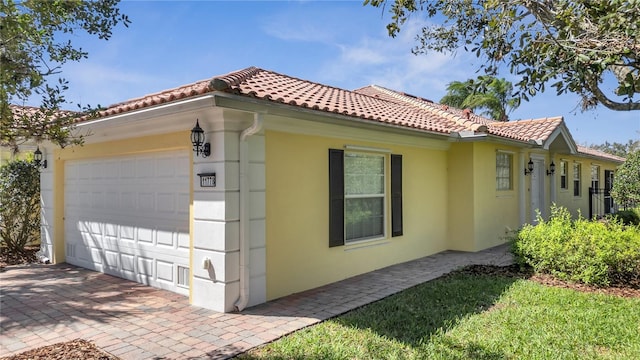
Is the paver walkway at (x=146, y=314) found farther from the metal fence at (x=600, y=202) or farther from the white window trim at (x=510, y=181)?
the metal fence at (x=600, y=202)

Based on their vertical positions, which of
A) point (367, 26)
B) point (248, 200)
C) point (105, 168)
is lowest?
point (248, 200)

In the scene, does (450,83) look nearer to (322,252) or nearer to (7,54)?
(322,252)

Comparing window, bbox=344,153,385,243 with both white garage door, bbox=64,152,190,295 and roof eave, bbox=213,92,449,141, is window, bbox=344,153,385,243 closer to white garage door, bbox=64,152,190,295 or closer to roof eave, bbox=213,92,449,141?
roof eave, bbox=213,92,449,141

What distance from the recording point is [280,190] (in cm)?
682

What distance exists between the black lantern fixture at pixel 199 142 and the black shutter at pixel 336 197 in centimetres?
252

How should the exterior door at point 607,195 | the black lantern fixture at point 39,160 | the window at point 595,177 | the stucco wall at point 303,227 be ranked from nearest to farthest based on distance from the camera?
the stucco wall at point 303,227
the black lantern fixture at point 39,160
the window at point 595,177
the exterior door at point 607,195

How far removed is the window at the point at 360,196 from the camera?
25.5 feet

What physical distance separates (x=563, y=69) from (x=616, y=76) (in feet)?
7.24

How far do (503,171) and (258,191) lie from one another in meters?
9.47

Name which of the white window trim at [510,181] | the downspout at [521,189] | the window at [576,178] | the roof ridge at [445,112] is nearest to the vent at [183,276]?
the roof ridge at [445,112]

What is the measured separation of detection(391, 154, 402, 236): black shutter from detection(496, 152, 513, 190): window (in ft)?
15.2

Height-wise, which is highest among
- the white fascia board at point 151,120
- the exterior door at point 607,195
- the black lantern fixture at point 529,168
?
the white fascia board at point 151,120

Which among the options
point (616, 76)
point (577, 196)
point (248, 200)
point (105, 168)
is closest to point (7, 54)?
point (248, 200)

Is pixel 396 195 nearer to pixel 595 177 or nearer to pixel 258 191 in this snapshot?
pixel 258 191
